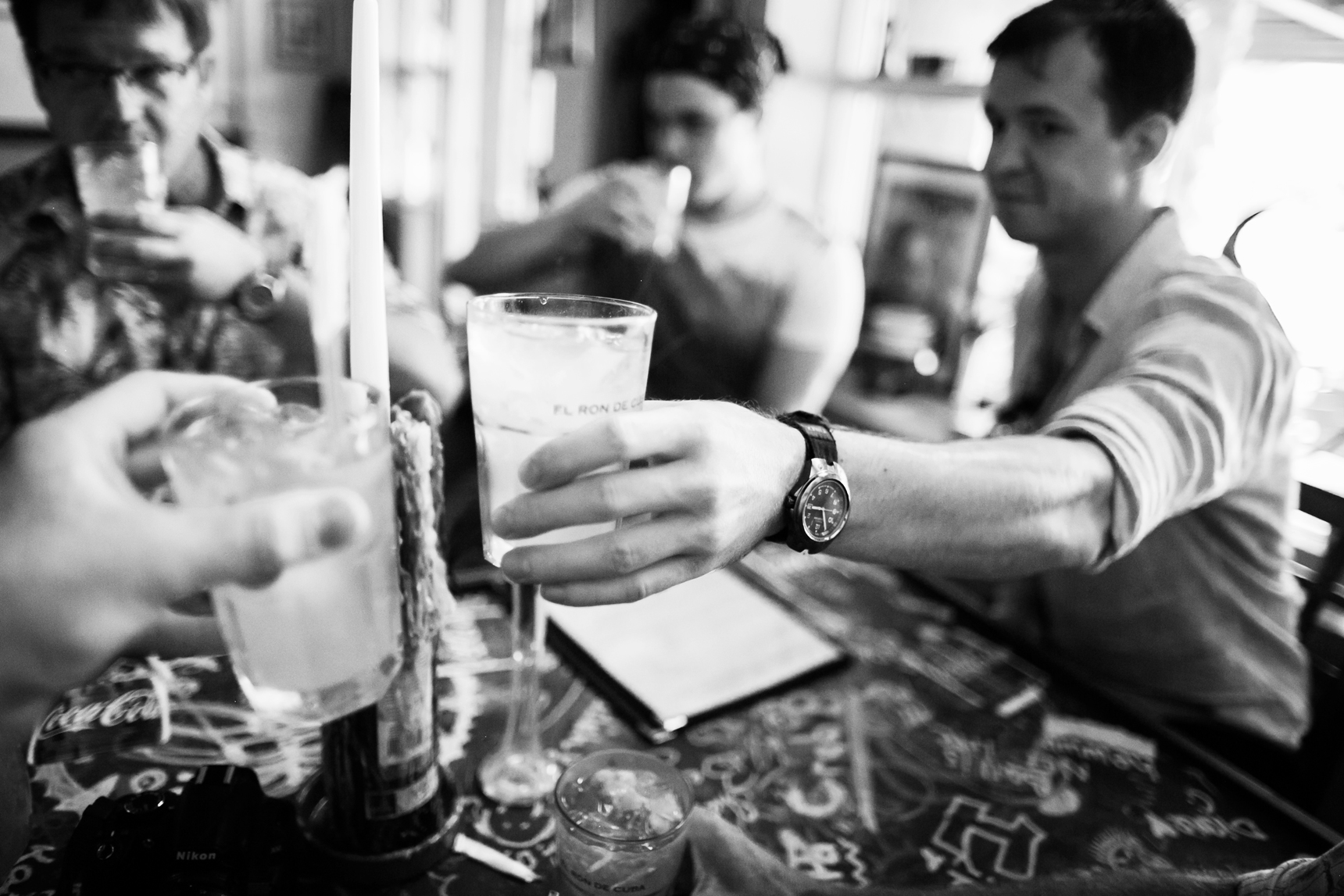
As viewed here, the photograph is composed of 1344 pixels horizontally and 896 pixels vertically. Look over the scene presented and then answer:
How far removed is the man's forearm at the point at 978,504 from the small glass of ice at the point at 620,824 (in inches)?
12.7

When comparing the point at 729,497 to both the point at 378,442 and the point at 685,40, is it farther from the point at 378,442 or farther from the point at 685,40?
the point at 685,40

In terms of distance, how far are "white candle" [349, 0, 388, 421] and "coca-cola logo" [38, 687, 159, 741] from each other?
66cm

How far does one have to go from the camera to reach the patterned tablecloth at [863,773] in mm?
903

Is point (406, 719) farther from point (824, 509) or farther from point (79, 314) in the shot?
point (79, 314)

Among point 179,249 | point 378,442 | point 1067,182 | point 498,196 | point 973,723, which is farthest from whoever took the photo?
point 498,196

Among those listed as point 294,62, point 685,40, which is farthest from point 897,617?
point 294,62

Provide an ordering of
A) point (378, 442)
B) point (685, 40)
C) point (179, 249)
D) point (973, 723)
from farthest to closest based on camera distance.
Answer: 1. point (685, 40)
2. point (179, 249)
3. point (973, 723)
4. point (378, 442)

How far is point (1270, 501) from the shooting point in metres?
1.50

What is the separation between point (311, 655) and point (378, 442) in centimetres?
17

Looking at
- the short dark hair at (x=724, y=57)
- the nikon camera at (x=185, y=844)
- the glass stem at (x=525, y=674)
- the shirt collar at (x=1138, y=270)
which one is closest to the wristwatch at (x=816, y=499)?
the glass stem at (x=525, y=674)

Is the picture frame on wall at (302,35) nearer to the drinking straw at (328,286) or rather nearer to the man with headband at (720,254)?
the drinking straw at (328,286)

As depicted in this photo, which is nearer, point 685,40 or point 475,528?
point 475,528

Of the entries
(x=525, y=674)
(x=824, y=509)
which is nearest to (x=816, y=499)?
(x=824, y=509)

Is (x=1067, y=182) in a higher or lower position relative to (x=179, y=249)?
higher
